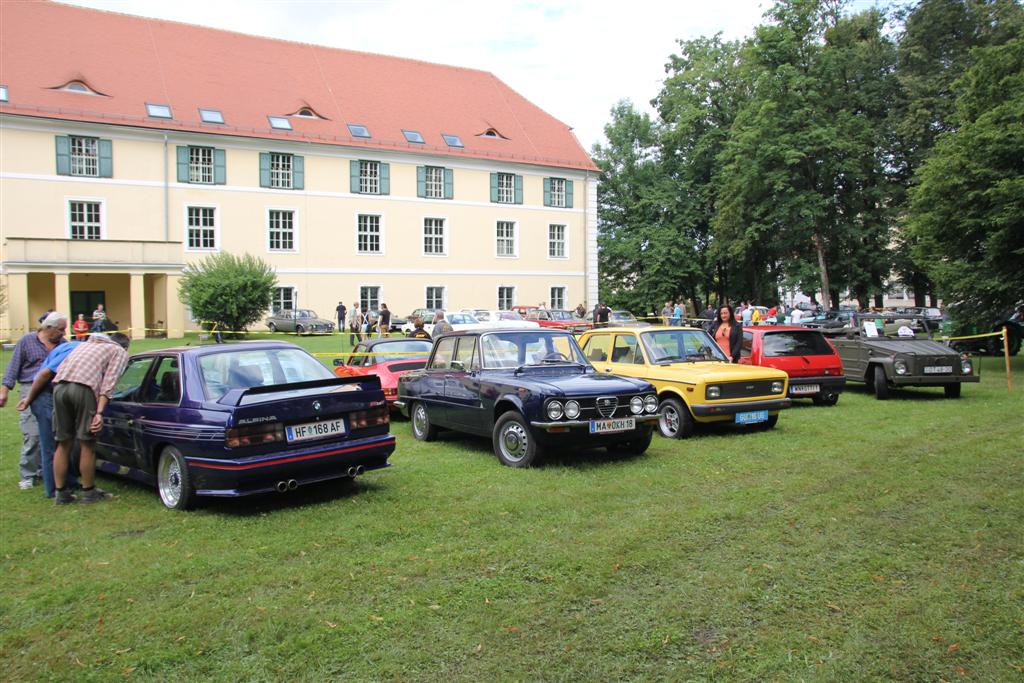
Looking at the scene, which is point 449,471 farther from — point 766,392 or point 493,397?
point 766,392

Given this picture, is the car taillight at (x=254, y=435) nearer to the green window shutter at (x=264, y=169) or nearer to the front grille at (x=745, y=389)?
the front grille at (x=745, y=389)

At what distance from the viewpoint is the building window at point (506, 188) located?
162 feet

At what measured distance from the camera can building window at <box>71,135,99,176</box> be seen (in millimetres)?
37812

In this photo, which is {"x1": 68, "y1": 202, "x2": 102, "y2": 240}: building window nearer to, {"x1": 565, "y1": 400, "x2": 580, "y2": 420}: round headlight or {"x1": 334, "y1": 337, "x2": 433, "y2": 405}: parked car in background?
{"x1": 334, "y1": 337, "x2": 433, "y2": 405}: parked car in background

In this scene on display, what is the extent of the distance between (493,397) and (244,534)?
3.67 m

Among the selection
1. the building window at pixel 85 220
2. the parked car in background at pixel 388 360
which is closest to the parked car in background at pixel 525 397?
the parked car in background at pixel 388 360

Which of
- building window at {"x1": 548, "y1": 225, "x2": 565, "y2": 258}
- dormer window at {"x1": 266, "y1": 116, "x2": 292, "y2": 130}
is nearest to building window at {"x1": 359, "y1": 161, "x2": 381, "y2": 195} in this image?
dormer window at {"x1": 266, "y1": 116, "x2": 292, "y2": 130}

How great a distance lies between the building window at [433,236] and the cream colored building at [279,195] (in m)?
0.12

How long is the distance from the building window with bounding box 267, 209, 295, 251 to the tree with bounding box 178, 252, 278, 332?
25.0 ft

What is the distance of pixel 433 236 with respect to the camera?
156ft

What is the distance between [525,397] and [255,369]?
2897 mm

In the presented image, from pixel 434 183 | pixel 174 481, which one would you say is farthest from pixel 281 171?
pixel 174 481

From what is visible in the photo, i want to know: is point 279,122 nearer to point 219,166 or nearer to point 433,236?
point 219,166

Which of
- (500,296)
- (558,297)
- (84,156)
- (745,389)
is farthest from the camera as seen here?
(558,297)
